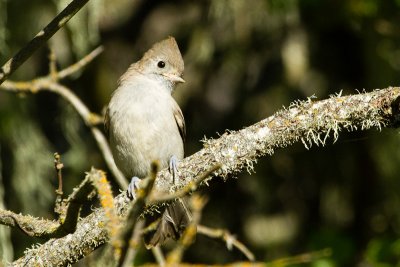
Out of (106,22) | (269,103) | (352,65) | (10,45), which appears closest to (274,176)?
(269,103)

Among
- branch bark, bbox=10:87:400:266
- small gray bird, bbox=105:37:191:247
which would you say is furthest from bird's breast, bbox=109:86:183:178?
branch bark, bbox=10:87:400:266

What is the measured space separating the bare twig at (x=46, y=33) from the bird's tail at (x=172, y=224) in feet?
4.53

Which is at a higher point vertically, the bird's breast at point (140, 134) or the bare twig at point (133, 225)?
the bird's breast at point (140, 134)

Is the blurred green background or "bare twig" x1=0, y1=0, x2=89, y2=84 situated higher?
the blurred green background

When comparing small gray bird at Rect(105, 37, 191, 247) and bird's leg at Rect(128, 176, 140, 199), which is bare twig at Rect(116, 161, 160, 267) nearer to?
bird's leg at Rect(128, 176, 140, 199)

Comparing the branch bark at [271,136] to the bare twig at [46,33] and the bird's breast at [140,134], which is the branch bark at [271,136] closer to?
the bare twig at [46,33]

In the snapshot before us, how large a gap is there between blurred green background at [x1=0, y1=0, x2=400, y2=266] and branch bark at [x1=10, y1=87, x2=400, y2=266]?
2379mm

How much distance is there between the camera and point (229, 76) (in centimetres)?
568

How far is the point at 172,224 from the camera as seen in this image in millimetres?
4227

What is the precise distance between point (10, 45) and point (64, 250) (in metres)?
2.72

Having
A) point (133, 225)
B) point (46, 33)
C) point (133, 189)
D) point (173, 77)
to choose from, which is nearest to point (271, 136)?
point (133, 189)

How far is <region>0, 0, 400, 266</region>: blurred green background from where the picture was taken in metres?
5.34

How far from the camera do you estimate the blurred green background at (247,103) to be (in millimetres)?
5336

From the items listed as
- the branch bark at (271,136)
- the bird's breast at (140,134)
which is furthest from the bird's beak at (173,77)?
the branch bark at (271,136)
